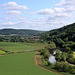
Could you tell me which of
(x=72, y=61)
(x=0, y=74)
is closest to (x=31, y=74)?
(x=0, y=74)

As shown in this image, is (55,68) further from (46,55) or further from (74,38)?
(74,38)

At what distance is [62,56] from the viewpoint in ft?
242

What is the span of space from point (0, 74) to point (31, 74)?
11317 mm

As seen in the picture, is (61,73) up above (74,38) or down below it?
below

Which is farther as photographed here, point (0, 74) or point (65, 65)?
point (65, 65)

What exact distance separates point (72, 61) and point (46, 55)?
67.7 feet

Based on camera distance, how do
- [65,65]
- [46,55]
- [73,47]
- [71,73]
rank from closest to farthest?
[71,73], [65,65], [46,55], [73,47]

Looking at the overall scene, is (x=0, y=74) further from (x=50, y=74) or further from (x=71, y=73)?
(x=71, y=73)

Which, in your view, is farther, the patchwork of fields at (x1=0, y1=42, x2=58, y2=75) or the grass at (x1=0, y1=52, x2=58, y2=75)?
the patchwork of fields at (x1=0, y1=42, x2=58, y2=75)

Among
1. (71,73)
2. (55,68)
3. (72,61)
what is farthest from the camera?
(72,61)

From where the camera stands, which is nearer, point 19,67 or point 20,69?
point 20,69

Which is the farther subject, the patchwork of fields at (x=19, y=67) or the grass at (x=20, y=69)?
the patchwork of fields at (x=19, y=67)

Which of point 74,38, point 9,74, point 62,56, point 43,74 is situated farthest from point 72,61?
point 74,38

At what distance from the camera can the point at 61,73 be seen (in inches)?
1859
